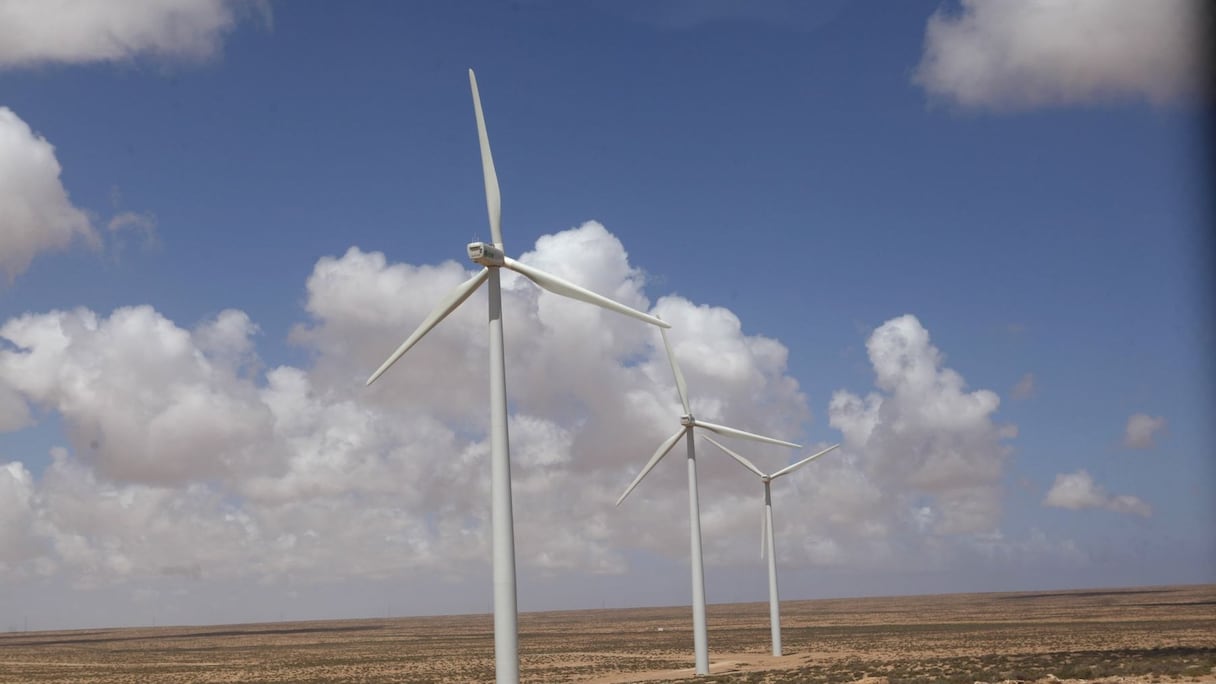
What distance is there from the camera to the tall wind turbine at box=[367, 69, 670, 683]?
122ft

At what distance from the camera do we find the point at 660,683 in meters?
64.3

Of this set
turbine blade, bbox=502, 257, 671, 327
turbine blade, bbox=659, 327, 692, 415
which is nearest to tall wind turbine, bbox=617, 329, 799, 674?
turbine blade, bbox=659, 327, 692, 415

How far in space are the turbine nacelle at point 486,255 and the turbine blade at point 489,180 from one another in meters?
1.02

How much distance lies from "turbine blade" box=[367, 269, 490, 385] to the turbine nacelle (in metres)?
0.56

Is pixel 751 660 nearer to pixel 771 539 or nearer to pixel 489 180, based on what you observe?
pixel 771 539

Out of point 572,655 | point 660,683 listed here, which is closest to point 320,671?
point 572,655

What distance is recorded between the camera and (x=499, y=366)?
39719 millimetres

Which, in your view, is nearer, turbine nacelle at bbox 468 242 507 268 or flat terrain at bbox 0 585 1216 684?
turbine nacelle at bbox 468 242 507 268

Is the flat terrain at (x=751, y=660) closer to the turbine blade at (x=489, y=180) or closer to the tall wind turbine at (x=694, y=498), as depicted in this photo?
the tall wind turbine at (x=694, y=498)

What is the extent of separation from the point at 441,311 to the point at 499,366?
513 centimetres

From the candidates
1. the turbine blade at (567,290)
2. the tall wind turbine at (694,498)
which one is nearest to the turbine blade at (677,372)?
the tall wind turbine at (694,498)

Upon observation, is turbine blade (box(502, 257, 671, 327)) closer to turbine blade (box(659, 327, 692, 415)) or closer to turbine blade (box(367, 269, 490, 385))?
turbine blade (box(367, 269, 490, 385))

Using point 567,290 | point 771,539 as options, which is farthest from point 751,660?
point 567,290

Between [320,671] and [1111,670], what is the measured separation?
92701 mm
